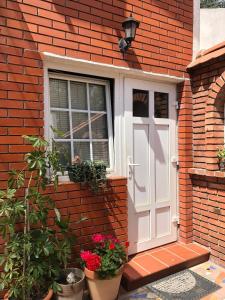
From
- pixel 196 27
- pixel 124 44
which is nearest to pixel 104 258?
pixel 124 44

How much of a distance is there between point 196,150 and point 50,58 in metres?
2.35

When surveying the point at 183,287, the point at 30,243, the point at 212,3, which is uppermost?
the point at 212,3

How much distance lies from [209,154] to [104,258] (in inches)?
76.6

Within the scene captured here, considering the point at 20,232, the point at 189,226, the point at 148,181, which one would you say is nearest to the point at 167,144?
the point at 148,181

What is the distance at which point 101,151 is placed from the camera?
328 centimetres

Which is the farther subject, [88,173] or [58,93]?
[58,93]

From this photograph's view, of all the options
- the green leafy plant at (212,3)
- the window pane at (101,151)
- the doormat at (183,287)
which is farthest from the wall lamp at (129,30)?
the green leafy plant at (212,3)

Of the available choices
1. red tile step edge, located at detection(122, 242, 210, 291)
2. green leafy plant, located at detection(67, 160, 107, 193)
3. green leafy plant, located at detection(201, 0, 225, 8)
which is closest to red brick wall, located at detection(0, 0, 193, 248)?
green leafy plant, located at detection(67, 160, 107, 193)

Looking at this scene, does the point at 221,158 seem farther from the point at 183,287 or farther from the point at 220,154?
the point at 183,287

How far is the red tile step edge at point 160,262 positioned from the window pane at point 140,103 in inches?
75.1

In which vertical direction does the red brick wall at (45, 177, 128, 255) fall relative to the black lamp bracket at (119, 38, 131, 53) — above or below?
below

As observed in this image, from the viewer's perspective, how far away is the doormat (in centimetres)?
284

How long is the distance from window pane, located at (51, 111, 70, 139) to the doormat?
2036mm

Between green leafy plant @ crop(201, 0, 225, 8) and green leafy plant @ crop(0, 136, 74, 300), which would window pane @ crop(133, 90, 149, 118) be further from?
green leafy plant @ crop(201, 0, 225, 8)
